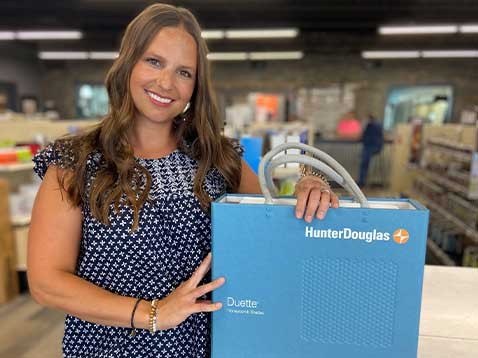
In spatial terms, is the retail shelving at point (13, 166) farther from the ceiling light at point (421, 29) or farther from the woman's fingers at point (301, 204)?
the ceiling light at point (421, 29)

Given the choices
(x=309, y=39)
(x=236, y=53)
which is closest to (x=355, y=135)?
(x=309, y=39)

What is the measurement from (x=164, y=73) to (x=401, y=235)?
0.65m

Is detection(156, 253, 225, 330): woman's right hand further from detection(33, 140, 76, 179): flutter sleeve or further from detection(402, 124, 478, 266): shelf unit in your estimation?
detection(402, 124, 478, 266): shelf unit

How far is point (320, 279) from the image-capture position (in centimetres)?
78

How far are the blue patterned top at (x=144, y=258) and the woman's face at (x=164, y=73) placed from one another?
177mm

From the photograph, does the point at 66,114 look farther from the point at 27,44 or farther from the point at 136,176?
the point at 136,176

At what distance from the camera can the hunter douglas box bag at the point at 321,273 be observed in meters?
0.75

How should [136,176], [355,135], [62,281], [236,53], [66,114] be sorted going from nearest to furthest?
[62,281] → [136,176] → [355,135] → [236,53] → [66,114]

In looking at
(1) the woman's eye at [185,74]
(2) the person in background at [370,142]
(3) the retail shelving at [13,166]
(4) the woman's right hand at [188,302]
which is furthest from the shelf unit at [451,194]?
(3) the retail shelving at [13,166]

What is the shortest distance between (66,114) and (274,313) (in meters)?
15.1

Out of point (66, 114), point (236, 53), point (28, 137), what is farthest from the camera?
point (66, 114)

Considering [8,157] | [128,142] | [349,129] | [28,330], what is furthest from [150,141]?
[349,129]

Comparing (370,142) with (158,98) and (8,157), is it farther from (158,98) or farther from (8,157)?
(158,98)

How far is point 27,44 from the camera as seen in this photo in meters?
12.2
